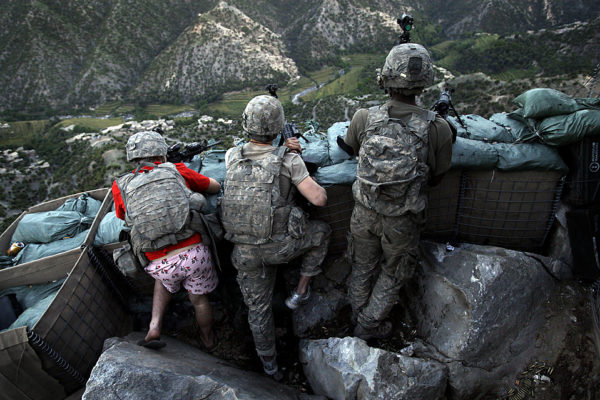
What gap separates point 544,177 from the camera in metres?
3.33

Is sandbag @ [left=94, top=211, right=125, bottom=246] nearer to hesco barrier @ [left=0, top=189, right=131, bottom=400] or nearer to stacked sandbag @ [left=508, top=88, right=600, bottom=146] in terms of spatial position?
hesco barrier @ [left=0, top=189, right=131, bottom=400]

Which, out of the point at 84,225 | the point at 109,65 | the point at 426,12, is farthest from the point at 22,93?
the point at 426,12

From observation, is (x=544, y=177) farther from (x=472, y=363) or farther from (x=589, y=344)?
(x=472, y=363)

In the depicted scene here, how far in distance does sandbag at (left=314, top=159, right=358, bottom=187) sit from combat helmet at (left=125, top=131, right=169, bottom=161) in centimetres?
155

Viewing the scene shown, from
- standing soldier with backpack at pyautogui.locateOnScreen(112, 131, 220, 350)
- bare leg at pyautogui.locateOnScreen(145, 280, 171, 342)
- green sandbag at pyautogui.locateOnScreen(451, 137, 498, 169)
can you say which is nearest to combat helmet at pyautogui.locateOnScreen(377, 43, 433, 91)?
green sandbag at pyautogui.locateOnScreen(451, 137, 498, 169)

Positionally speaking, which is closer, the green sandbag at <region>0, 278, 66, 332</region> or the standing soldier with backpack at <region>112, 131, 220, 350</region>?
the standing soldier with backpack at <region>112, 131, 220, 350</region>

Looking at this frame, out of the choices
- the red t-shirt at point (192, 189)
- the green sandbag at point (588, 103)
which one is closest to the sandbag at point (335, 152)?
the red t-shirt at point (192, 189)

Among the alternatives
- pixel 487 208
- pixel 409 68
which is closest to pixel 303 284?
pixel 487 208

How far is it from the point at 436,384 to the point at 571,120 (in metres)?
2.72

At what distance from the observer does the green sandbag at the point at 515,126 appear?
348 cm

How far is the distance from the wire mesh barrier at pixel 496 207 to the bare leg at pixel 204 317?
252 cm

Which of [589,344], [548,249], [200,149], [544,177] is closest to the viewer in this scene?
[589,344]

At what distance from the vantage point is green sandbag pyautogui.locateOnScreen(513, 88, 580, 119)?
3170 millimetres

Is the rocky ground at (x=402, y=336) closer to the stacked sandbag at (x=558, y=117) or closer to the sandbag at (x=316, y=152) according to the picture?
the sandbag at (x=316, y=152)
